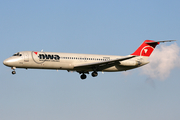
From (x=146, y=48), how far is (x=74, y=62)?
14614 millimetres

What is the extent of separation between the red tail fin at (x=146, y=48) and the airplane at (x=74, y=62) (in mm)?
752

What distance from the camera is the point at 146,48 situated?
61.3m

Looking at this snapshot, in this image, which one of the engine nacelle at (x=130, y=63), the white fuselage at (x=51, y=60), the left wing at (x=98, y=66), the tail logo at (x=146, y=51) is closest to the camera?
the white fuselage at (x=51, y=60)

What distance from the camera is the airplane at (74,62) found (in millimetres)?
52375

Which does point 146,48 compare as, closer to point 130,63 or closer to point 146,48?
point 146,48

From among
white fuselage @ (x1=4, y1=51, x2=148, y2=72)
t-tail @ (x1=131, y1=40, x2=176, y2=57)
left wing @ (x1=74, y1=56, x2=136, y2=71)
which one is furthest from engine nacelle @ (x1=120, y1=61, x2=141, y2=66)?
white fuselage @ (x1=4, y1=51, x2=148, y2=72)

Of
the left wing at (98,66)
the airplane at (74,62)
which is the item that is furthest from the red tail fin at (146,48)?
the left wing at (98,66)

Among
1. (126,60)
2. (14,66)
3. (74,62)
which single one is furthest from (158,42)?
(14,66)

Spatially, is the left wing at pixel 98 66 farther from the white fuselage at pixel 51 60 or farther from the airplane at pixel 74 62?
the white fuselage at pixel 51 60

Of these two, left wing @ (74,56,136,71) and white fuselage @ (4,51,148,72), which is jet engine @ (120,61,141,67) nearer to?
left wing @ (74,56,136,71)

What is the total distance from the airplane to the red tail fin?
752 millimetres

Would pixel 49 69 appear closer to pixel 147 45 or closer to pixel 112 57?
pixel 112 57

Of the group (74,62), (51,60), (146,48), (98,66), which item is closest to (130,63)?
(146,48)

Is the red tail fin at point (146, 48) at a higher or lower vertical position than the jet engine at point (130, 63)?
higher
